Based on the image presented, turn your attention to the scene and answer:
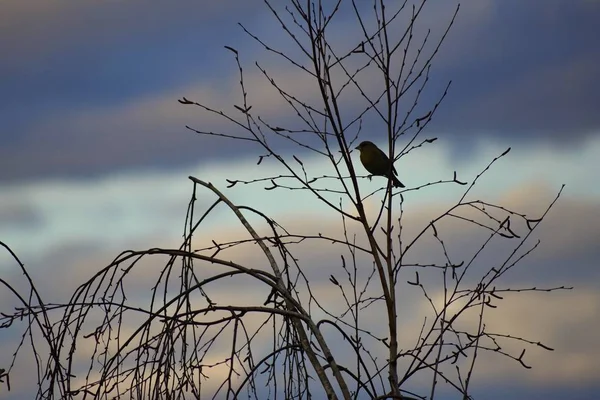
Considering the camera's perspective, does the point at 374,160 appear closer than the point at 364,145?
Yes

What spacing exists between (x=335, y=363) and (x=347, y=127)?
1.28 m

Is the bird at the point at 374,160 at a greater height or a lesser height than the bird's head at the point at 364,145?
lesser

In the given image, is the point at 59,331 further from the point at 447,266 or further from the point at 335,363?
the point at 447,266

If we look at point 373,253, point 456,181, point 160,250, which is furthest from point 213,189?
point 456,181

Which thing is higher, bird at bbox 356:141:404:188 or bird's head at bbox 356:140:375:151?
bird's head at bbox 356:140:375:151

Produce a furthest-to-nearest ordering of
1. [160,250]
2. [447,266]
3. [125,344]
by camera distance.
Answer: [447,266] < [160,250] < [125,344]

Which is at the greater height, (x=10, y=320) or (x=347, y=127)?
(x=347, y=127)

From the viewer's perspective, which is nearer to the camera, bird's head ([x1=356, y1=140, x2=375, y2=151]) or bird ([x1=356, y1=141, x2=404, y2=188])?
bird ([x1=356, y1=141, x2=404, y2=188])

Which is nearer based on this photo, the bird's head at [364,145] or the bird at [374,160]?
the bird at [374,160]

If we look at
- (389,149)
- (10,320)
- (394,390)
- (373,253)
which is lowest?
(394,390)

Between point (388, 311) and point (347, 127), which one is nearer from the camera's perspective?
point (388, 311)

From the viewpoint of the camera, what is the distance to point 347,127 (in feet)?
15.5

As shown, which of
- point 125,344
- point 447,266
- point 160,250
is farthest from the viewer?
point 447,266

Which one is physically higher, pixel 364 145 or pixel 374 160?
pixel 364 145
